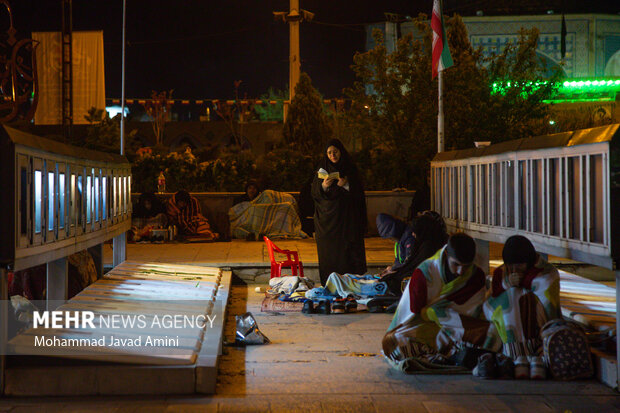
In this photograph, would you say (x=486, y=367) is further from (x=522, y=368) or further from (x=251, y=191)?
(x=251, y=191)

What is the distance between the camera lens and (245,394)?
4645 mm

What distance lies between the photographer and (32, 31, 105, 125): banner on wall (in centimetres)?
1770

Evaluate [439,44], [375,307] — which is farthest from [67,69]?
[375,307]

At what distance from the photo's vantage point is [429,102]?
1778 cm

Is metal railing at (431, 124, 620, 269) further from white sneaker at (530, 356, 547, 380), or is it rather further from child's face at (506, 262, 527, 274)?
white sneaker at (530, 356, 547, 380)

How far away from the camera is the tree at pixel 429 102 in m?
17.5

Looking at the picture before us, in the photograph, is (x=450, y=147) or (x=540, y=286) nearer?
(x=540, y=286)

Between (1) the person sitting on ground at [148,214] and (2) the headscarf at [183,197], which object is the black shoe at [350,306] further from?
(2) the headscarf at [183,197]

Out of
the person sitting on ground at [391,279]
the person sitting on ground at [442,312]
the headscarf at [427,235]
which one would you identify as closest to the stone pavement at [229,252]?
the person sitting on ground at [391,279]

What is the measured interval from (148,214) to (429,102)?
7.24m

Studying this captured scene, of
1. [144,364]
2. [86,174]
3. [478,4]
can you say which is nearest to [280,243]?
[86,174]

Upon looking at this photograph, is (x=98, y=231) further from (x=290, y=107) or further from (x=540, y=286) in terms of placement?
(x=290, y=107)

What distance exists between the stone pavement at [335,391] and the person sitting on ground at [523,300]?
27 cm

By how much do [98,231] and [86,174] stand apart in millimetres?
752
